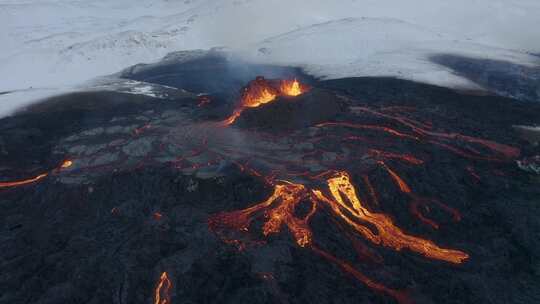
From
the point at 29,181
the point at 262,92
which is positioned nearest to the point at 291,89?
the point at 262,92

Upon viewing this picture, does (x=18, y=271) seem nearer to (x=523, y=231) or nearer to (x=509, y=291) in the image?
(x=509, y=291)

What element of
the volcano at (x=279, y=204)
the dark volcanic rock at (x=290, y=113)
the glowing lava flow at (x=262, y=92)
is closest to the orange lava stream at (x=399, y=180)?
the volcano at (x=279, y=204)

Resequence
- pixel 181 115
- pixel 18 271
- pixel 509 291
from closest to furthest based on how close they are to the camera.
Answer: pixel 509 291, pixel 18 271, pixel 181 115

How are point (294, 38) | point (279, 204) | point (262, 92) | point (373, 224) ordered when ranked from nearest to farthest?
point (373, 224) → point (279, 204) → point (262, 92) → point (294, 38)

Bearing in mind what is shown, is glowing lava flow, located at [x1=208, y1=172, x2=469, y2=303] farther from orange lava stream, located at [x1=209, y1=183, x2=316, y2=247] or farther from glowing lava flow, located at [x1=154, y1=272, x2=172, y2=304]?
glowing lava flow, located at [x1=154, y1=272, x2=172, y2=304]

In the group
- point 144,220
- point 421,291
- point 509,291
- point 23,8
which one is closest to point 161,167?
point 144,220

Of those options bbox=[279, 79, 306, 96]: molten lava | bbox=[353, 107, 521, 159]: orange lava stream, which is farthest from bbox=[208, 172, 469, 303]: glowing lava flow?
bbox=[279, 79, 306, 96]: molten lava

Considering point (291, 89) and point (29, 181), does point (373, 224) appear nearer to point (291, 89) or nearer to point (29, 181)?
point (291, 89)
